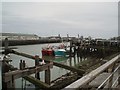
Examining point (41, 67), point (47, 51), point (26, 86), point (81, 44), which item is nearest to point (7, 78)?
point (41, 67)

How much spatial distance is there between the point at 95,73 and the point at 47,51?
114ft

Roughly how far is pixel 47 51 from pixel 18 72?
30.9 meters

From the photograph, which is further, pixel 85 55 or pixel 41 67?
pixel 85 55

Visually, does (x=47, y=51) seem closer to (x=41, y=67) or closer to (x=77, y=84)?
(x=41, y=67)

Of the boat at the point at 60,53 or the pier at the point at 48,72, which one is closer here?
the pier at the point at 48,72

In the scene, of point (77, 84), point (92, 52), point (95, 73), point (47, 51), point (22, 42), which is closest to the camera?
point (77, 84)

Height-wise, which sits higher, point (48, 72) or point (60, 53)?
point (48, 72)

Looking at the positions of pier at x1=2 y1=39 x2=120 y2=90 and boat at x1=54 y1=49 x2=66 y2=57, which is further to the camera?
boat at x1=54 y1=49 x2=66 y2=57

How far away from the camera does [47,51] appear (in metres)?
36.7

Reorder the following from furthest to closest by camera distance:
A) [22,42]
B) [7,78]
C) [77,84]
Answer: [22,42], [7,78], [77,84]

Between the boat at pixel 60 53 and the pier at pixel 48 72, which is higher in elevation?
the pier at pixel 48 72

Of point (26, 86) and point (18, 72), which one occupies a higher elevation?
point (18, 72)

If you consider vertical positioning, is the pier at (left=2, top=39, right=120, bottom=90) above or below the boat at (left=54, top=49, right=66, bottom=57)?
above

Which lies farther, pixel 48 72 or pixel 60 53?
pixel 60 53
